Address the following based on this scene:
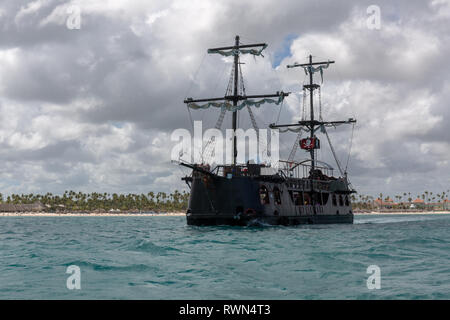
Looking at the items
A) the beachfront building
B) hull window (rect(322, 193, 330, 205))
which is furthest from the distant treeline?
hull window (rect(322, 193, 330, 205))

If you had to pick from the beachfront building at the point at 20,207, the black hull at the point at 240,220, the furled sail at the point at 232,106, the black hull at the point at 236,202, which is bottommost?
the beachfront building at the point at 20,207

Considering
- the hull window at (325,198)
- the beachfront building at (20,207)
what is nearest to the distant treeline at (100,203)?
the beachfront building at (20,207)

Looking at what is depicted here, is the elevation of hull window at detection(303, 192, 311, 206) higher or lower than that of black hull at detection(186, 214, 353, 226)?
higher

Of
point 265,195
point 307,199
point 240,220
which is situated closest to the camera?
point 240,220

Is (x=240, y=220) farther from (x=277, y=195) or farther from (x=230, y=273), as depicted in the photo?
(x=230, y=273)

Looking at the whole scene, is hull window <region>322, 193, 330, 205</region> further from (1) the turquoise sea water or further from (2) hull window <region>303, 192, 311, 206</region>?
(1) the turquoise sea water

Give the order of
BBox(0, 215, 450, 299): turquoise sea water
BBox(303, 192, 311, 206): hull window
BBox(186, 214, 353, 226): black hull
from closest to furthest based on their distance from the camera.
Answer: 1. BBox(0, 215, 450, 299): turquoise sea water
2. BBox(186, 214, 353, 226): black hull
3. BBox(303, 192, 311, 206): hull window

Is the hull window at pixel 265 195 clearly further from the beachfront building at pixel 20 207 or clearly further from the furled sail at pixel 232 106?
the beachfront building at pixel 20 207

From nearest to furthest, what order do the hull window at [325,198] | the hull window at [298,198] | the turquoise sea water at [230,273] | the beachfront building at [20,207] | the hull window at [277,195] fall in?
the turquoise sea water at [230,273] → the hull window at [277,195] → the hull window at [298,198] → the hull window at [325,198] → the beachfront building at [20,207]

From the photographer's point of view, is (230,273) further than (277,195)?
No

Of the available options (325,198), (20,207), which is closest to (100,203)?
(20,207)

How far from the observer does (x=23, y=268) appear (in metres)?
14.0

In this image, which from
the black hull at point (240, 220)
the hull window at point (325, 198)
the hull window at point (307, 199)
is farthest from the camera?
the hull window at point (325, 198)
